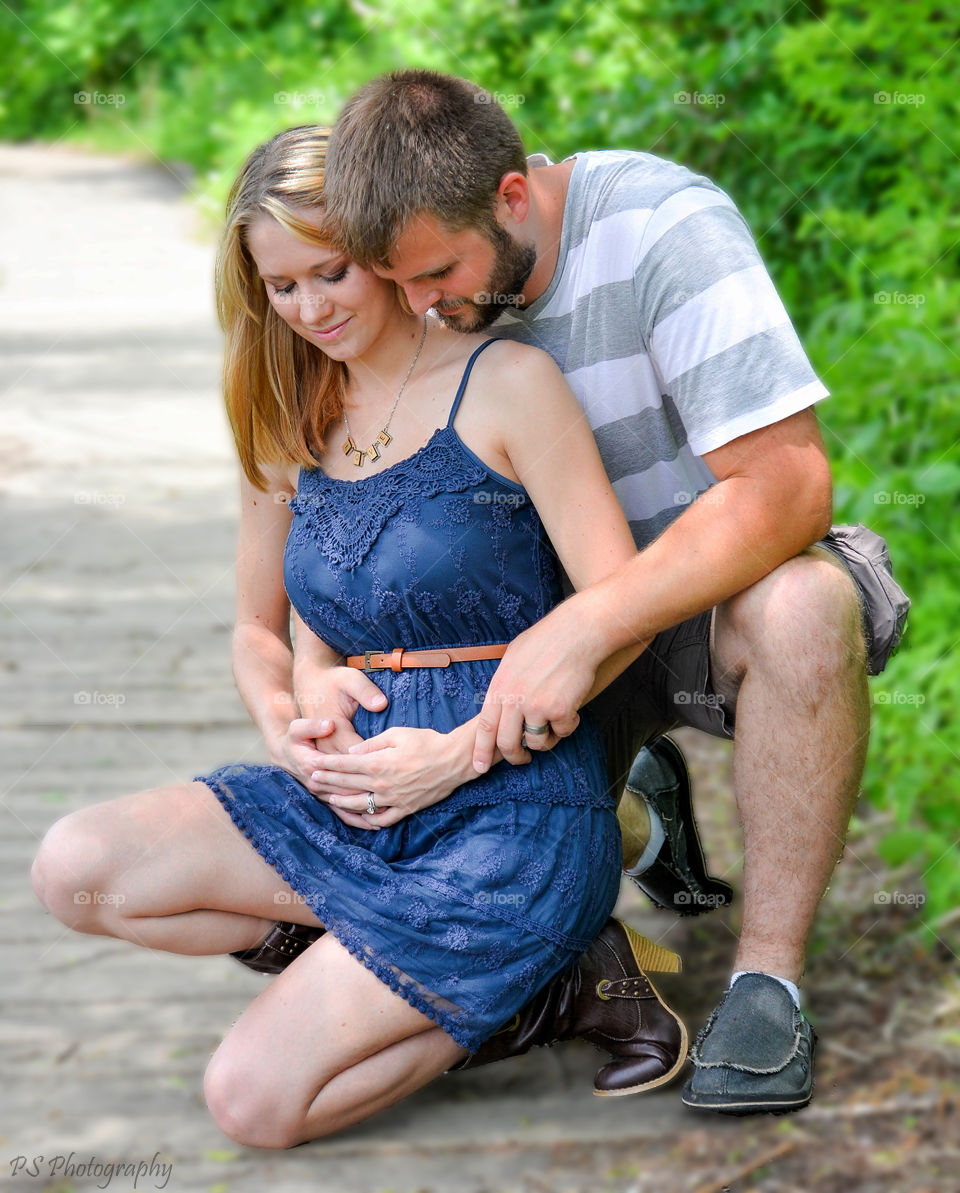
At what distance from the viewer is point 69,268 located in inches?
420

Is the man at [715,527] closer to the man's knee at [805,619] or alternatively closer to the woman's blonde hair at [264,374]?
the man's knee at [805,619]

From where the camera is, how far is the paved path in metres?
2.11

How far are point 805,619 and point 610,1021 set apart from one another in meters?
0.71

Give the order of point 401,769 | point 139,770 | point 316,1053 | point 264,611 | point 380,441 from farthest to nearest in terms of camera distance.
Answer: point 139,770
point 264,611
point 380,441
point 401,769
point 316,1053

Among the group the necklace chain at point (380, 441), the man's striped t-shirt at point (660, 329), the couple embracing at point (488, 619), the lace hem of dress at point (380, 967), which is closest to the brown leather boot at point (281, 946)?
the couple embracing at point (488, 619)

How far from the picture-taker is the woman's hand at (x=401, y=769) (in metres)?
2.13

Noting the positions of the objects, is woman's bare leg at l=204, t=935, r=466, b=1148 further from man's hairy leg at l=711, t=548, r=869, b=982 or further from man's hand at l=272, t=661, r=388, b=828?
man's hairy leg at l=711, t=548, r=869, b=982

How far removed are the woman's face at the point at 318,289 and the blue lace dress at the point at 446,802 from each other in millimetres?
187

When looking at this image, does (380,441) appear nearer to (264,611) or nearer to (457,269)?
(457,269)

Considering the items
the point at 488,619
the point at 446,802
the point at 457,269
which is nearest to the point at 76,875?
the point at 446,802

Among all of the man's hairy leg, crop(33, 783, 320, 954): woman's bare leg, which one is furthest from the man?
crop(33, 783, 320, 954): woman's bare leg

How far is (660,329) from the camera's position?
2.18 metres

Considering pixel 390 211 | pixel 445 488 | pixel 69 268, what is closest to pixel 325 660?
pixel 445 488

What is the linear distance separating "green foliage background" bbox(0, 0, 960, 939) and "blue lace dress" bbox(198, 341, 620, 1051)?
0.83m
